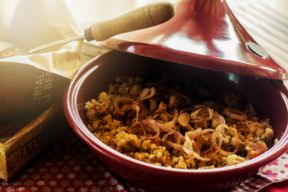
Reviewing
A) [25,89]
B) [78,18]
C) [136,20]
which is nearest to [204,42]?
[136,20]

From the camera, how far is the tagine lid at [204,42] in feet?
2.50

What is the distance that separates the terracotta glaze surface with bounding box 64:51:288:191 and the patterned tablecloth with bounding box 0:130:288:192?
0.08 meters

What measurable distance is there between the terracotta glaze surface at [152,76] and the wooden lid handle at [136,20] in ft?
0.31

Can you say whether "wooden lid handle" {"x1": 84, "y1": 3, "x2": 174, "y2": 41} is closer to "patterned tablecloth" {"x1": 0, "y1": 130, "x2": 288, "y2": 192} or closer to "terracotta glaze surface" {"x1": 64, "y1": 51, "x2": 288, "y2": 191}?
"terracotta glaze surface" {"x1": 64, "y1": 51, "x2": 288, "y2": 191}

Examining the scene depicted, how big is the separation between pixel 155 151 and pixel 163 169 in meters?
0.09

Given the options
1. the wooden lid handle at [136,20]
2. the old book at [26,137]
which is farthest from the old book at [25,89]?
the wooden lid handle at [136,20]

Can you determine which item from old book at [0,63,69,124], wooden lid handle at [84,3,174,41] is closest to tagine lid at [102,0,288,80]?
wooden lid handle at [84,3,174,41]

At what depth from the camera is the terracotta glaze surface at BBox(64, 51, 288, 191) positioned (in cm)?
65

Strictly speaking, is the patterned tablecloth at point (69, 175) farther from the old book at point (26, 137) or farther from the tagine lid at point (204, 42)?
the tagine lid at point (204, 42)

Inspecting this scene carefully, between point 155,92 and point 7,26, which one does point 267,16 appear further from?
point 7,26

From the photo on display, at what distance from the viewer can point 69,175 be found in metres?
0.81

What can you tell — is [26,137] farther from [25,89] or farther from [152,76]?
[152,76]

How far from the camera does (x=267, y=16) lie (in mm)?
1396

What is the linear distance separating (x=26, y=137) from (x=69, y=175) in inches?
4.2
